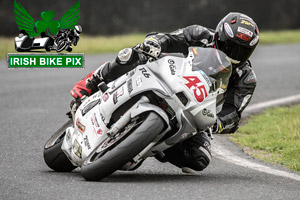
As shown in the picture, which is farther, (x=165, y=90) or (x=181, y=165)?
(x=181, y=165)

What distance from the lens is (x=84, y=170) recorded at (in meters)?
5.56

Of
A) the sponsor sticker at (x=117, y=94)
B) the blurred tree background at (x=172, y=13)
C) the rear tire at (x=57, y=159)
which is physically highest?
the sponsor sticker at (x=117, y=94)

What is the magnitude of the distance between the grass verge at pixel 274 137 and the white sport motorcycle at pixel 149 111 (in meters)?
1.53

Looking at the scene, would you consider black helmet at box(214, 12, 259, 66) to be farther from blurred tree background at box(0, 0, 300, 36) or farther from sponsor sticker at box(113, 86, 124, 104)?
blurred tree background at box(0, 0, 300, 36)

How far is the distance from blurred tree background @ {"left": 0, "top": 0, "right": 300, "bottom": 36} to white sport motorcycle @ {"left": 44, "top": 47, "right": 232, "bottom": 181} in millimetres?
30114

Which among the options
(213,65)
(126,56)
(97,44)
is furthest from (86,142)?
(97,44)

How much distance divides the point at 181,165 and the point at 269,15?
3315cm

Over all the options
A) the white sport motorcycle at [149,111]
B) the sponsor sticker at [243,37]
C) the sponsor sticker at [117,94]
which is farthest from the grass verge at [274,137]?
the sponsor sticker at [117,94]

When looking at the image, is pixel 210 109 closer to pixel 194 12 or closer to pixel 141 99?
pixel 141 99

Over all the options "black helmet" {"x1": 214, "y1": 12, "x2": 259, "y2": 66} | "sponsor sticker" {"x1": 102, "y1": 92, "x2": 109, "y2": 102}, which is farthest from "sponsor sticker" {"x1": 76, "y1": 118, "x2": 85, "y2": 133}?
"black helmet" {"x1": 214, "y1": 12, "x2": 259, "y2": 66}

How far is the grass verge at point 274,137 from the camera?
7383mm

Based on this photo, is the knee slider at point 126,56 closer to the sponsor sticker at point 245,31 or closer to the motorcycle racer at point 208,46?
the motorcycle racer at point 208,46

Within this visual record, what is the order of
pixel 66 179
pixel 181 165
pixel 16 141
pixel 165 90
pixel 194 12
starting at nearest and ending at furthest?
pixel 165 90 < pixel 66 179 < pixel 181 165 < pixel 16 141 < pixel 194 12

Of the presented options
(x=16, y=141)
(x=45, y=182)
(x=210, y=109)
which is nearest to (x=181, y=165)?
(x=210, y=109)
